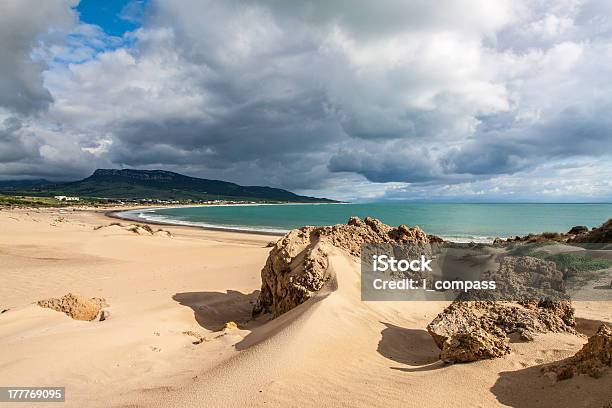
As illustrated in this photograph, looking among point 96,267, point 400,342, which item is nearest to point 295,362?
point 400,342

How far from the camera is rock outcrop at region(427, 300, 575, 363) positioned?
5740mm

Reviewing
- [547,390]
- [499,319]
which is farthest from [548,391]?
[499,319]

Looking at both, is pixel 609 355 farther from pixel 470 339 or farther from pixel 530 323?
pixel 530 323

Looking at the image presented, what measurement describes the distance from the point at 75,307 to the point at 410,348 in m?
9.09

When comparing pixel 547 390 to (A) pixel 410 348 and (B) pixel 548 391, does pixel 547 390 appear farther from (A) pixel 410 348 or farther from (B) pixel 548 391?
(A) pixel 410 348

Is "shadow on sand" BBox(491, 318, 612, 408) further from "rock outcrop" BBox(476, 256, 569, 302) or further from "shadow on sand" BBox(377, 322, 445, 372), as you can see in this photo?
"rock outcrop" BBox(476, 256, 569, 302)

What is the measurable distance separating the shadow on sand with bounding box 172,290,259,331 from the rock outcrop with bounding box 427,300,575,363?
228 inches

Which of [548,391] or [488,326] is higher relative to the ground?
[488,326]

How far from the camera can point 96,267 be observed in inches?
A: 771

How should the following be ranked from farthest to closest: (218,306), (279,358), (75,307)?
1. (218,306)
2. (75,307)
3. (279,358)

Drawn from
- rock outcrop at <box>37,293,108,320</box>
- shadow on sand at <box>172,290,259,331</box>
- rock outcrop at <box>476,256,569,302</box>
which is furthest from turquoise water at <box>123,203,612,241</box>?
rock outcrop at <box>37,293,108,320</box>

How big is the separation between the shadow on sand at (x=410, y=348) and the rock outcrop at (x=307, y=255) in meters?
2.21

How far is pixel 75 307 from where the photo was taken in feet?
35.0

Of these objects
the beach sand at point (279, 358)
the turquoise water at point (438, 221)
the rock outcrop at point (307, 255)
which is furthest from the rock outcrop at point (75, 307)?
the turquoise water at point (438, 221)
